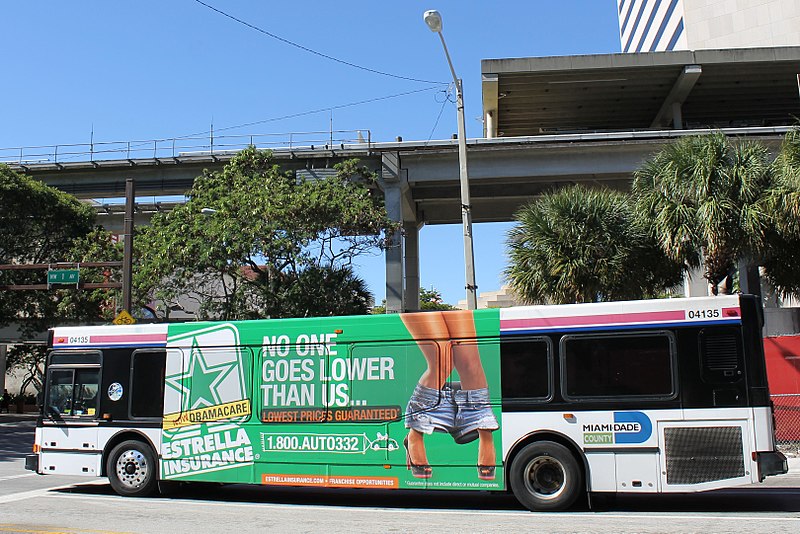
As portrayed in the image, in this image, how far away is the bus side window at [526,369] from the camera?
10031 mm

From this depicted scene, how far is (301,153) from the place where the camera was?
33.2m

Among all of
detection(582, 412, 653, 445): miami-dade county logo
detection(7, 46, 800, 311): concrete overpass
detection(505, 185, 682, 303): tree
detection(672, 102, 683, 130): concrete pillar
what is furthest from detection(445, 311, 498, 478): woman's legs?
detection(672, 102, 683, 130): concrete pillar

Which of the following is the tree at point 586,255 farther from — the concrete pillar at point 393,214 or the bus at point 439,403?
the concrete pillar at point 393,214

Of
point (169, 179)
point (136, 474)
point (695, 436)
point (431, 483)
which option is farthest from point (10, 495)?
point (169, 179)

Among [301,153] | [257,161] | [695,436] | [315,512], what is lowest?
[315,512]

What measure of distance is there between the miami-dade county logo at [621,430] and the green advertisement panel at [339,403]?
1.27m

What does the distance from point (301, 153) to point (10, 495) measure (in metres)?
23.1

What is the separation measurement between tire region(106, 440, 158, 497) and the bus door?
34 centimetres

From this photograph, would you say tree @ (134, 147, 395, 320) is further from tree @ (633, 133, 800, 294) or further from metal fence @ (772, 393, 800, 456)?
metal fence @ (772, 393, 800, 456)

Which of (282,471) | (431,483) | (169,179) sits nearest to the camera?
(431,483)

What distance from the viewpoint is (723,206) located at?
1619 centimetres

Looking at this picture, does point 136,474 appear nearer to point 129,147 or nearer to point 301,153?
point 301,153

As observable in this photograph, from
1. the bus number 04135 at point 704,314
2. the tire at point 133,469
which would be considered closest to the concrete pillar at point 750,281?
the bus number 04135 at point 704,314

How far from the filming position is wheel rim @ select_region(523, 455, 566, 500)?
980 cm
